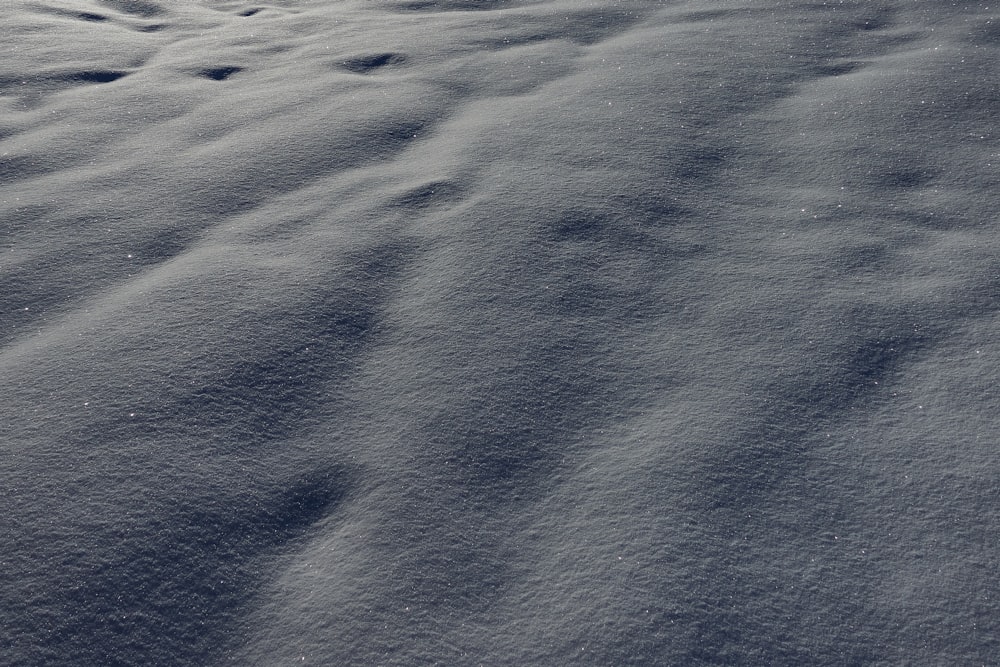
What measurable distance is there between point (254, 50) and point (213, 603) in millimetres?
1976

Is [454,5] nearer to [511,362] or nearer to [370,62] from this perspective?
[370,62]

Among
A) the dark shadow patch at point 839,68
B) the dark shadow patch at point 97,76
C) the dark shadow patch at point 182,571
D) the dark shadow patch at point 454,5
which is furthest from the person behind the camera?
the dark shadow patch at point 454,5

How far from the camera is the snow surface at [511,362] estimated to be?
937 mm

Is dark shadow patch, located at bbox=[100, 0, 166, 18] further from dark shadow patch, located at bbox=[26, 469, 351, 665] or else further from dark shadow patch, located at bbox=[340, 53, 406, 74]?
dark shadow patch, located at bbox=[26, 469, 351, 665]

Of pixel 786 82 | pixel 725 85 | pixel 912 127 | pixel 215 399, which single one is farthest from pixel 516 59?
pixel 215 399

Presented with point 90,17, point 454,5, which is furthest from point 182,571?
point 90,17

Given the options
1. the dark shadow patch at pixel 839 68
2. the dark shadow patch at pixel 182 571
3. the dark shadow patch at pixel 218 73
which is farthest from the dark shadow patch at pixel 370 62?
the dark shadow patch at pixel 182 571

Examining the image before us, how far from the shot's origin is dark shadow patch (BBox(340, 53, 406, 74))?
2.33 m

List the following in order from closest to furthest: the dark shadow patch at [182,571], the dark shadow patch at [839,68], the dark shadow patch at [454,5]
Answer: the dark shadow patch at [182,571] → the dark shadow patch at [839,68] → the dark shadow patch at [454,5]

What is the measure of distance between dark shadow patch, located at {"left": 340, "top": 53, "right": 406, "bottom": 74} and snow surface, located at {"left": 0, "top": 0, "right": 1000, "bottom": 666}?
0.08 metres

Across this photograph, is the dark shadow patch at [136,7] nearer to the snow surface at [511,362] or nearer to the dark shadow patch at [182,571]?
the snow surface at [511,362]

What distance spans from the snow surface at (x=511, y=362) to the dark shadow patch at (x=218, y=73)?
0.18ft

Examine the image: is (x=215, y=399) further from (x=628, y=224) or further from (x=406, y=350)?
(x=628, y=224)

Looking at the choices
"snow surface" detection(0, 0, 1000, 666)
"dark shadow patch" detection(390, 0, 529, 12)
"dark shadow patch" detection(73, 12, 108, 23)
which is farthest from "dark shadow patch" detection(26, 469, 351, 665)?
"dark shadow patch" detection(73, 12, 108, 23)
